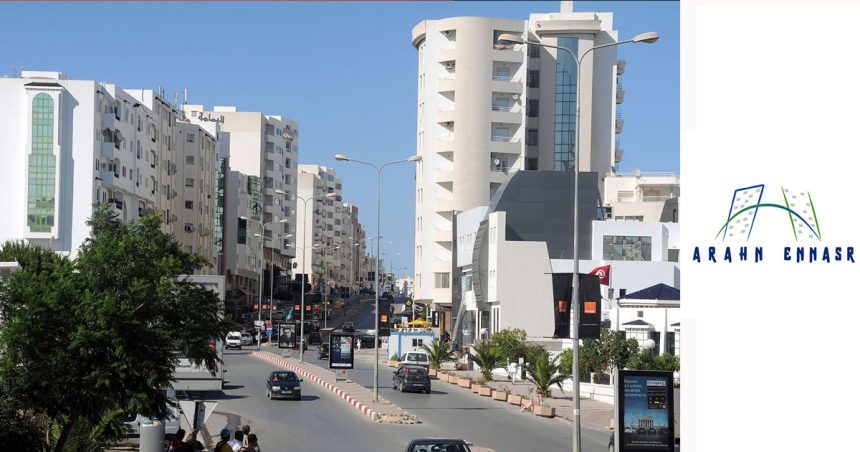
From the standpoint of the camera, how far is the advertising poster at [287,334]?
313ft

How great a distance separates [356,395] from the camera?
48.8 meters

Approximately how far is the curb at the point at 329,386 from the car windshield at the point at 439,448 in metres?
16.1

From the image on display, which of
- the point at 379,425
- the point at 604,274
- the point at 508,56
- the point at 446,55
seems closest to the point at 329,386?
the point at 379,425

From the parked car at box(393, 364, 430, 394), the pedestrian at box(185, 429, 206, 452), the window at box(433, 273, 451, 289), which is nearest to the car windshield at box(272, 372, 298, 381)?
the parked car at box(393, 364, 430, 394)

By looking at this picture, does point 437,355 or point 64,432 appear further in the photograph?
point 437,355

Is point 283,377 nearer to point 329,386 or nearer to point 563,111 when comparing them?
point 329,386

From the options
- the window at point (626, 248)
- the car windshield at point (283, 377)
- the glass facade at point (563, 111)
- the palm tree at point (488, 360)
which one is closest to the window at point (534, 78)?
the glass facade at point (563, 111)

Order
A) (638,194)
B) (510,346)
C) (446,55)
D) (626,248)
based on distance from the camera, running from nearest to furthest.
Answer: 1. (510,346)
2. (626,248)
3. (446,55)
4. (638,194)

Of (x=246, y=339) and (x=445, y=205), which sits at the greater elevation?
(x=445, y=205)

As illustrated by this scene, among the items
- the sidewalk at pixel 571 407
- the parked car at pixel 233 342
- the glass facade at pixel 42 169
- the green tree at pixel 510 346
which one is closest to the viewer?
the sidewalk at pixel 571 407

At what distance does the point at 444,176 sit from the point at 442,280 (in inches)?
349

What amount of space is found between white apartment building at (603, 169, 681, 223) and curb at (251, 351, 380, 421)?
4071cm

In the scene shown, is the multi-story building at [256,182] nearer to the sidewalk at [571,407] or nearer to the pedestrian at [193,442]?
the sidewalk at [571,407]
